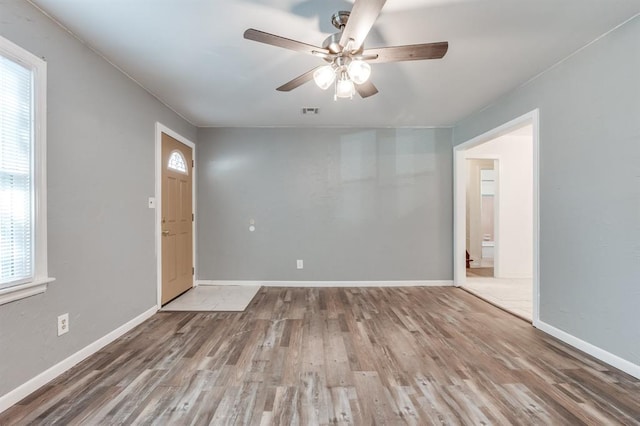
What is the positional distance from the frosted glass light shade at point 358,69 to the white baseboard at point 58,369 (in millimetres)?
2786

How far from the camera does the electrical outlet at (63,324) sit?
6.41 ft

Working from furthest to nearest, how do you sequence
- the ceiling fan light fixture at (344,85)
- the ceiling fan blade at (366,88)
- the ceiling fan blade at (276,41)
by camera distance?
the ceiling fan blade at (366,88)
the ceiling fan light fixture at (344,85)
the ceiling fan blade at (276,41)

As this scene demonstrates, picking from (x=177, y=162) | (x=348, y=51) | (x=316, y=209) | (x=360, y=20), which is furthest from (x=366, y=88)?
(x=177, y=162)

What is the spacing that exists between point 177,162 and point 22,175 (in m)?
2.11

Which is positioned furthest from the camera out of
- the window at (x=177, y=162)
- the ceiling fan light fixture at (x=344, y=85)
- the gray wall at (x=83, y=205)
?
the window at (x=177, y=162)

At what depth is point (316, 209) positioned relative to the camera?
4.35 meters

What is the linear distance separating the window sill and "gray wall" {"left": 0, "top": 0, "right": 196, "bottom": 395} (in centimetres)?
4

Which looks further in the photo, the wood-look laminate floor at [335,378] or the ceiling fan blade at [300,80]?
the ceiling fan blade at [300,80]

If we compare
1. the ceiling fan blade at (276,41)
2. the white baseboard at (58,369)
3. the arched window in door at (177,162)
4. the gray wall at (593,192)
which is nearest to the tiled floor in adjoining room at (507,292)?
the gray wall at (593,192)

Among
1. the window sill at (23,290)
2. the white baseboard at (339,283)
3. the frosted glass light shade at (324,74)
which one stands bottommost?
the white baseboard at (339,283)

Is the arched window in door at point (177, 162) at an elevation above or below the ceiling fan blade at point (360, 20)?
below

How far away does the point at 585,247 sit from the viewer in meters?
2.30

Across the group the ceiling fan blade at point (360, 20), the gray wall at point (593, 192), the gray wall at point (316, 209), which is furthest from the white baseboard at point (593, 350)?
the ceiling fan blade at point (360, 20)

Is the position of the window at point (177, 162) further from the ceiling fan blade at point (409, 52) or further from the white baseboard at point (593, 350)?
the white baseboard at point (593, 350)
